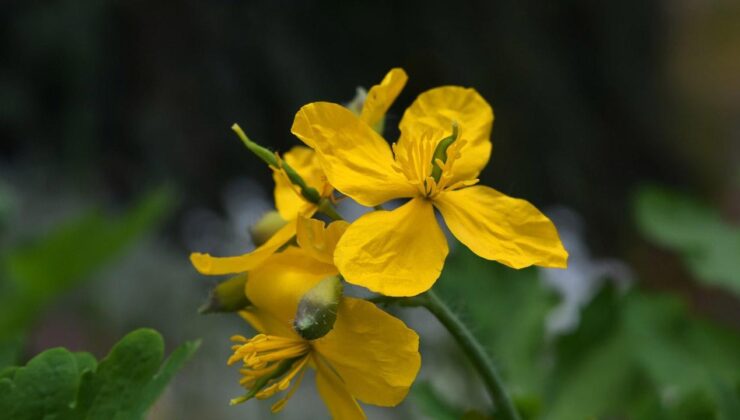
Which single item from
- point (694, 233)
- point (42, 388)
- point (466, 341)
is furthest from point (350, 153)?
point (694, 233)

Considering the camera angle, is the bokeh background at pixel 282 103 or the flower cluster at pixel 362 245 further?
the bokeh background at pixel 282 103

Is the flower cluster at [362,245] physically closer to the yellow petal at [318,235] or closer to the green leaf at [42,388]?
the yellow petal at [318,235]

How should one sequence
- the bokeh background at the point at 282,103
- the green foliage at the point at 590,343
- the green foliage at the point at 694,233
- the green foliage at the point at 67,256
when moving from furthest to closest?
the bokeh background at the point at 282,103 < the green foliage at the point at 67,256 < the green foliage at the point at 694,233 < the green foliage at the point at 590,343

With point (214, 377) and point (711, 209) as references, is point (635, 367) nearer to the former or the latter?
point (711, 209)

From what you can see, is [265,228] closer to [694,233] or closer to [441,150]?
[441,150]

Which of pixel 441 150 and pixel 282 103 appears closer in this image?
pixel 441 150

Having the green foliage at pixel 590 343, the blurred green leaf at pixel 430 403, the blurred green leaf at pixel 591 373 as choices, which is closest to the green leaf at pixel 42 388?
the blurred green leaf at pixel 430 403
